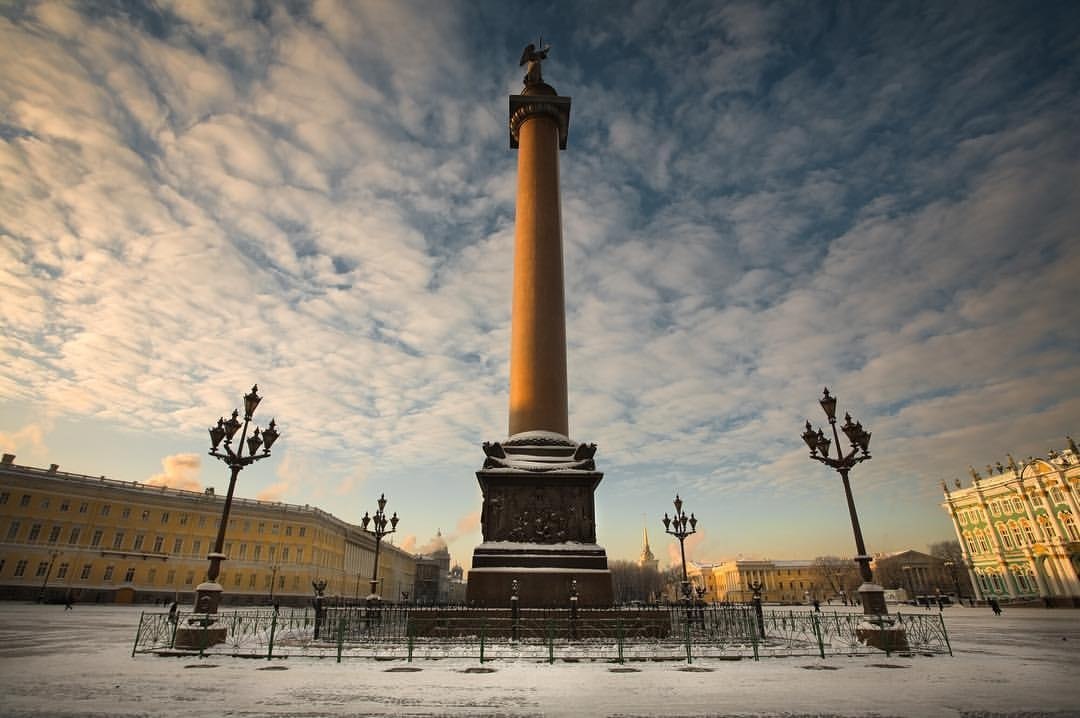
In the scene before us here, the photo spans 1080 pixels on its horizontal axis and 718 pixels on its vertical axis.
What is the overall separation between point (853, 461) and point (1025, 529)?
62.7 metres

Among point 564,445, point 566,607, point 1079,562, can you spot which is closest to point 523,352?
point 564,445

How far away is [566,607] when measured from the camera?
16969 millimetres

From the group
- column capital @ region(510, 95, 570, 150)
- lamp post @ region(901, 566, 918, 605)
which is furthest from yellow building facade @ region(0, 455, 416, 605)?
lamp post @ region(901, 566, 918, 605)

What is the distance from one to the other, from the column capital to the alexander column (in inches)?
174

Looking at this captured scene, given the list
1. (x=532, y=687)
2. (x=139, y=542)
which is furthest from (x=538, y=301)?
(x=139, y=542)

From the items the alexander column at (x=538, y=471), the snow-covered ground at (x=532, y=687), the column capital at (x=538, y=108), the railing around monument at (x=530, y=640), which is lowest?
the snow-covered ground at (x=532, y=687)

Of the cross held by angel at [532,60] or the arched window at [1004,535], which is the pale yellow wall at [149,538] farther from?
the arched window at [1004,535]

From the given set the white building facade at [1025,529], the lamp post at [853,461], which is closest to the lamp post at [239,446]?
the lamp post at [853,461]

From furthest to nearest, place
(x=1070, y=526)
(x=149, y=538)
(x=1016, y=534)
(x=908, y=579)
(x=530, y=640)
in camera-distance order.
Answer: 1. (x=908, y=579)
2. (x=1016, y=534)
3. (x=149, y=538)
4. (x=1070, y=526)
5. (x=530, y=640)

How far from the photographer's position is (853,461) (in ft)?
53.9

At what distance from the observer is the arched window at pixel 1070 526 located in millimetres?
54594

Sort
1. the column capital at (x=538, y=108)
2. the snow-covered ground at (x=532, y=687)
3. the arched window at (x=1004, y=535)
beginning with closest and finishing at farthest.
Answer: the snow-covered ground at (x=532, y=687) → the column capital at (x=538, y=108) → the arched window at (x=1004, y=535)

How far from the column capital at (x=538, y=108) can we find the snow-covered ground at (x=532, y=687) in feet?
77.6

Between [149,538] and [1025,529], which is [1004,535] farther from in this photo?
[149,538]
